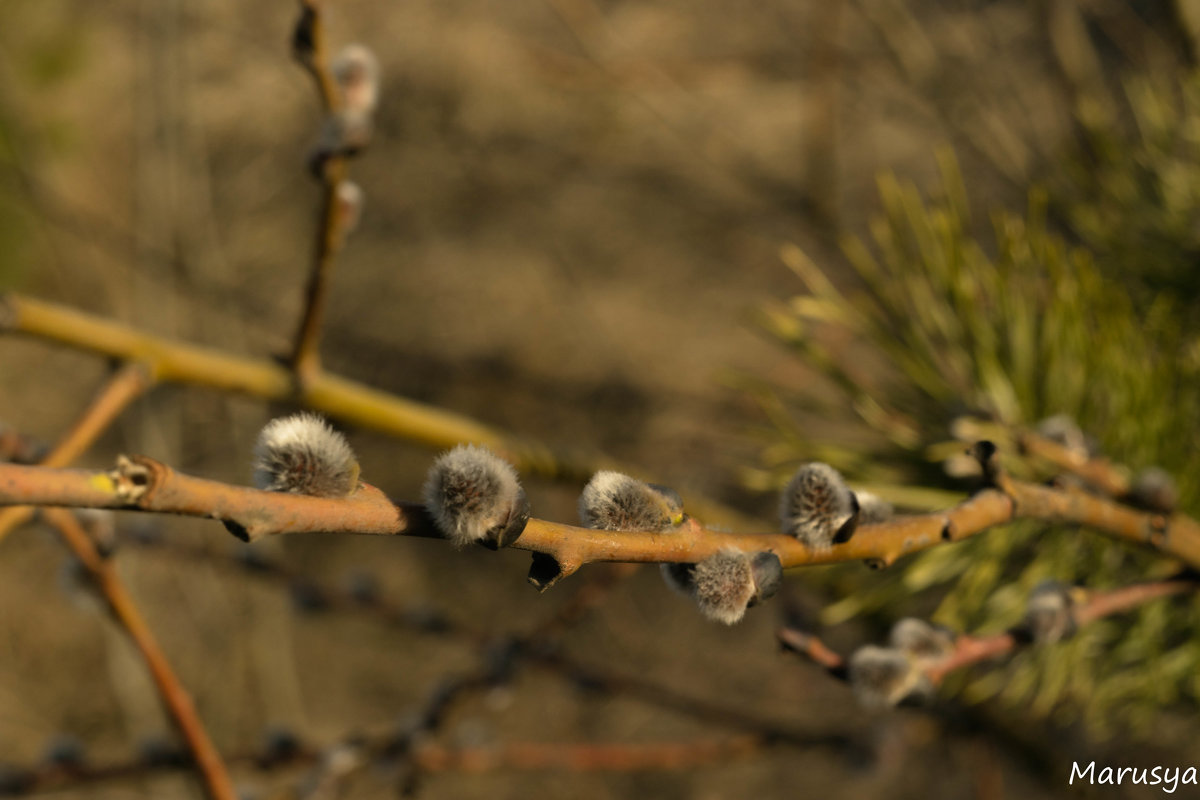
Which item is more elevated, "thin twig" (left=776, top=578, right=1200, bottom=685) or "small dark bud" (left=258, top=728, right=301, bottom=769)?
"thin twig" (left=776, top=578, right=1200, bottom=685)

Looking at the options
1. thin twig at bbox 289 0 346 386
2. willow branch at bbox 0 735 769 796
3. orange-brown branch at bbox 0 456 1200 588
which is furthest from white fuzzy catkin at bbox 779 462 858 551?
willow branch at bbox 0 735 769 796

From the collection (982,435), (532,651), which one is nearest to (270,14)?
(532,651)

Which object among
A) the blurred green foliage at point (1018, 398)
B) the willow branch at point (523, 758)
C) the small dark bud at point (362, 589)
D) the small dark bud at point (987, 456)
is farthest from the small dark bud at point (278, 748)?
the small dark bud at point (987, 456)

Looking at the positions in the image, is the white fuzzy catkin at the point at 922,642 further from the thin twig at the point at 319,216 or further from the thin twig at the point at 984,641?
the thin twig at the point at 319,216

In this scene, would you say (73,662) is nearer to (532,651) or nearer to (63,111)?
(63,111)

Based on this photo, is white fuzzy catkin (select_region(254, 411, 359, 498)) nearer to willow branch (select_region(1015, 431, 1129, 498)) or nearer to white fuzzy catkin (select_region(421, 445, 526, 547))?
white fuzzy catkin (select_region(421, 445, 526, 547))

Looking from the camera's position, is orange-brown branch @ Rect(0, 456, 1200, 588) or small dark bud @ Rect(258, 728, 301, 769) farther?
small dark bud @ Rect(258, 728, 301, 769)

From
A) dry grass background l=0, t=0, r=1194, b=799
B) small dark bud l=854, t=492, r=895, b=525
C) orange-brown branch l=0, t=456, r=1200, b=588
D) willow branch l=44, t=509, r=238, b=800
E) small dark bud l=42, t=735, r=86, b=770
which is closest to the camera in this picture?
orange-brown branch l=0, t=456, r=1200, b=588

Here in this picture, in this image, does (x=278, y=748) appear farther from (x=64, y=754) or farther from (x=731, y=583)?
(x=731, y=583)
